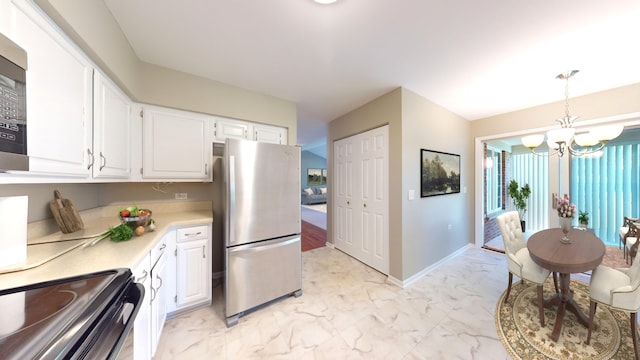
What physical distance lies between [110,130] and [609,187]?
6.99 m

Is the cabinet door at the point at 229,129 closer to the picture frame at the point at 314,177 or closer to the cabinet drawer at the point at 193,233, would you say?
the cabinet drawer at the point at 193,233

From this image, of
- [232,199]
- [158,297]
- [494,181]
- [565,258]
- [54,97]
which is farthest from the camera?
[494,181]

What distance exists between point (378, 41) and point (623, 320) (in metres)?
3.38

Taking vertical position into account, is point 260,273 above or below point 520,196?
below

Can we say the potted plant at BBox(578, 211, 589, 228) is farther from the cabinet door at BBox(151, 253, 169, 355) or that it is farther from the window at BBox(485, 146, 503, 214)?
the cabinet door at BBox(151, 253, 169, 355)

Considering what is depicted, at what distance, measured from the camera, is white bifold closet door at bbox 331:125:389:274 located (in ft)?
9.04

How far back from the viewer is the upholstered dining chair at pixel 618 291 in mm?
1430

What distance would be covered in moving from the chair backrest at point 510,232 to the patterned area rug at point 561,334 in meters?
0.56

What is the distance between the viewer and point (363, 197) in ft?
10.1

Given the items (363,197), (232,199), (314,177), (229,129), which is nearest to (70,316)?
(232,199)

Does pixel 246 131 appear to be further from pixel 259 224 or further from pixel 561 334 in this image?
pixel 561 334

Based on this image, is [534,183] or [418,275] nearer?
[418,275]

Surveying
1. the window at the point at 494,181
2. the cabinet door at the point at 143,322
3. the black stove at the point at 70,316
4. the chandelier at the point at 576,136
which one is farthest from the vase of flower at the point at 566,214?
the cabinet door at the point at 143,322

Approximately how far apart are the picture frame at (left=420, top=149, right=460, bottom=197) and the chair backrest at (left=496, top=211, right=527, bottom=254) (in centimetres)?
80
